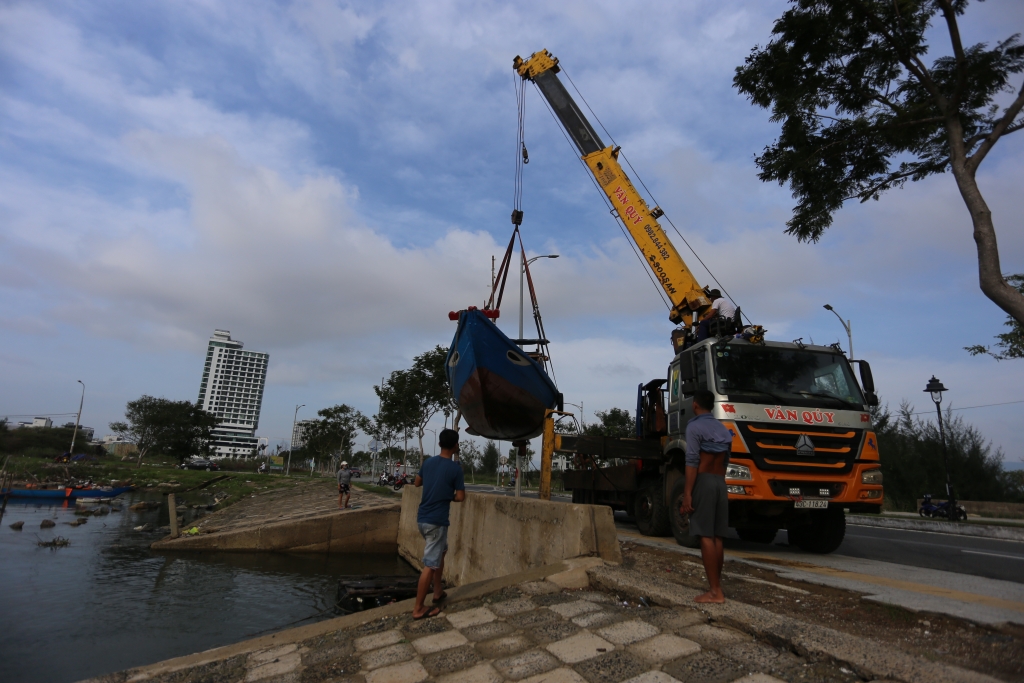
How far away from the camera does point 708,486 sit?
404cm

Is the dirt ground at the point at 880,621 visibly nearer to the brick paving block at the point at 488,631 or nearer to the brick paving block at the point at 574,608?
the brick paving block at the point at 574,608

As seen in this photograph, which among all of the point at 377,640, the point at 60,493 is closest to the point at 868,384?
the point at 377,640

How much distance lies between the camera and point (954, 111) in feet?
24.5

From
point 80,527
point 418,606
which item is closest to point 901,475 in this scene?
point 418,606

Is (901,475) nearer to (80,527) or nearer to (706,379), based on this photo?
(706,379)

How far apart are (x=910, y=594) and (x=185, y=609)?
10.6 m

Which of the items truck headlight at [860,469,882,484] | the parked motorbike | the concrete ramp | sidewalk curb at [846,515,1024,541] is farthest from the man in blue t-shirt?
the parked motorbike

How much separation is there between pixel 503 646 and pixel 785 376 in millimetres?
5059

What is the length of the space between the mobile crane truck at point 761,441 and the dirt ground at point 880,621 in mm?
1346

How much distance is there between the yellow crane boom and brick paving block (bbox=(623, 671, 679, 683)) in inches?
290

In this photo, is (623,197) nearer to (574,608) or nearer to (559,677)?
(574,608)

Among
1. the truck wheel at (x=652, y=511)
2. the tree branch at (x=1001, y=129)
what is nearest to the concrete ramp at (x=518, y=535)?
the truck wheel at (x=652, y=511)

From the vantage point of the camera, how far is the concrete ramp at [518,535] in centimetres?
537

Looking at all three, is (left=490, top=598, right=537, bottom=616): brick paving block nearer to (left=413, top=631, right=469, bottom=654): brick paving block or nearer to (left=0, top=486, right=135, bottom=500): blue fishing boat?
(left=413, top=631, right=469, bottom=654): brick paving block
